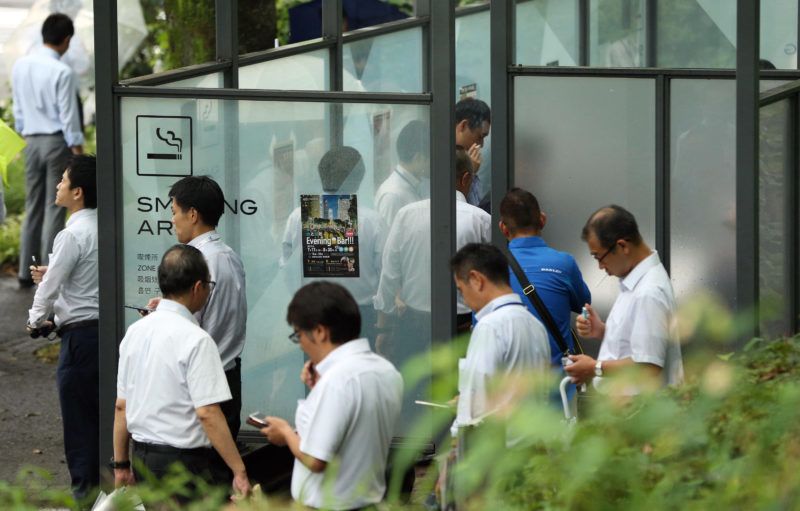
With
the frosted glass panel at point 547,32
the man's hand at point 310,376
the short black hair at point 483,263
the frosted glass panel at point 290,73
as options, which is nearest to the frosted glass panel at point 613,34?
the frosted glass panel at point 547,32

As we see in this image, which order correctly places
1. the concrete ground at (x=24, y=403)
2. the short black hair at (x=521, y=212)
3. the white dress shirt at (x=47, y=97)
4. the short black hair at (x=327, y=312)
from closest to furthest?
the short black hair at (x=327, y=312) → the short black hair at (x=521, y=212) → the concrete ground at (x=24, y=403) → the white dress shirt at (x=47, y=97)

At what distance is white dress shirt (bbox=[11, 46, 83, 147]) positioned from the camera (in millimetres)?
12648

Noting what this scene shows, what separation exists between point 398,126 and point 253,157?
2.46 ft

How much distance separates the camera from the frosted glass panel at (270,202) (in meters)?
7.03

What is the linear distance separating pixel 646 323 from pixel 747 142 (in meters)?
1.75

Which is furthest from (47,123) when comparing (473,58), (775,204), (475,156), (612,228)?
(612,228)

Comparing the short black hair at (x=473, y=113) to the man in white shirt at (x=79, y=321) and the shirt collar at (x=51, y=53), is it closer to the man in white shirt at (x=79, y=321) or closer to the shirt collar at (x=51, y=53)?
the man in white shirt at (x=79, y=321)

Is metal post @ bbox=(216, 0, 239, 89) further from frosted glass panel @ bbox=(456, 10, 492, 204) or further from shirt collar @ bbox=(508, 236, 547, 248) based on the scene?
frosted glass panel @ bbox=(456, 10, 492, 204)

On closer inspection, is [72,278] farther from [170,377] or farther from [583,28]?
[583,28]

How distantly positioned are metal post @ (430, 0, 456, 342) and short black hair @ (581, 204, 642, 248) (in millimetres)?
1241

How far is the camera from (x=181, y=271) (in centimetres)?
573

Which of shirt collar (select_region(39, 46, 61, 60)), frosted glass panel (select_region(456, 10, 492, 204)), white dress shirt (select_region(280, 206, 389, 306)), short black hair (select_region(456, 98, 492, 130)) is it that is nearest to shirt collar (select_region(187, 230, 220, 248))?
white dress shirt (select_region(280, 206, 389, 306))

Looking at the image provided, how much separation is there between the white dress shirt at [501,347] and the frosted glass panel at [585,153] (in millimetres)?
2180

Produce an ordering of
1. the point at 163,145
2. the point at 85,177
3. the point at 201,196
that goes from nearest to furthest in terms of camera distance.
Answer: the point at 201,196, the point at 163,145, the point at 85,177
